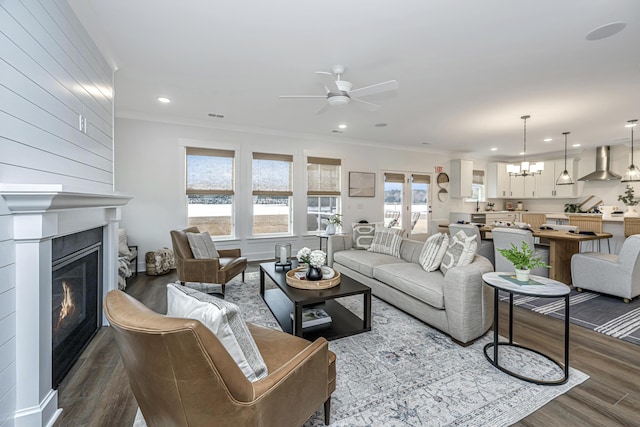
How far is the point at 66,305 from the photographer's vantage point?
2.14 m

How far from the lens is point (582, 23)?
90.9 inches

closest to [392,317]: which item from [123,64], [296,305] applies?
[296,305]

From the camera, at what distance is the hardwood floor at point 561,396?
1.64m

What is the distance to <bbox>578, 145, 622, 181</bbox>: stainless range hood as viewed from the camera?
6727 mm

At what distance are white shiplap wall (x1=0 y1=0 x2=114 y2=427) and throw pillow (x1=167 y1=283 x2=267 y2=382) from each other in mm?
919

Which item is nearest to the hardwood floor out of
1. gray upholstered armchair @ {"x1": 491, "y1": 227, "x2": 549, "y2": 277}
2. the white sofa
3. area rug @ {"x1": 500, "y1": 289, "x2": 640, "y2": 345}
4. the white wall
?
area rug @ {"x1": 500, "y1": 289, "x2": 640, "y2": 345}

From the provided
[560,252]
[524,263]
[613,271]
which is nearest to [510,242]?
[560,252]

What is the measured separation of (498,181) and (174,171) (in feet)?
28.3

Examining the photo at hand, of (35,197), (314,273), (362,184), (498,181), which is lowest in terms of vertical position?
(314,273)

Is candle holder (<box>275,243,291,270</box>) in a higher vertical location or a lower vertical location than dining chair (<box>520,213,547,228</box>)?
lower

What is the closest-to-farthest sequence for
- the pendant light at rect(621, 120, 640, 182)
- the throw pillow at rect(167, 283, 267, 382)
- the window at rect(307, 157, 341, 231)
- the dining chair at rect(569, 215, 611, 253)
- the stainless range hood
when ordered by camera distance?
the throw pillow at rect(167, 283, 267, 382) → the pendant light at rect(621, 120, 640, 182) → the dining chair at rect(569, 215, 611, 253) → the window at rect(307, 157, 341, 231) → the stainless range hood

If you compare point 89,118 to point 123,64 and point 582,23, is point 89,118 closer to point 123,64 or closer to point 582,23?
point 123,64

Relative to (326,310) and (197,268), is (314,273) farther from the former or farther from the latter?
(197,268)

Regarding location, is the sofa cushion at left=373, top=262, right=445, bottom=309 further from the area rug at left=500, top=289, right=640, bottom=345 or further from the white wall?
the white wall
